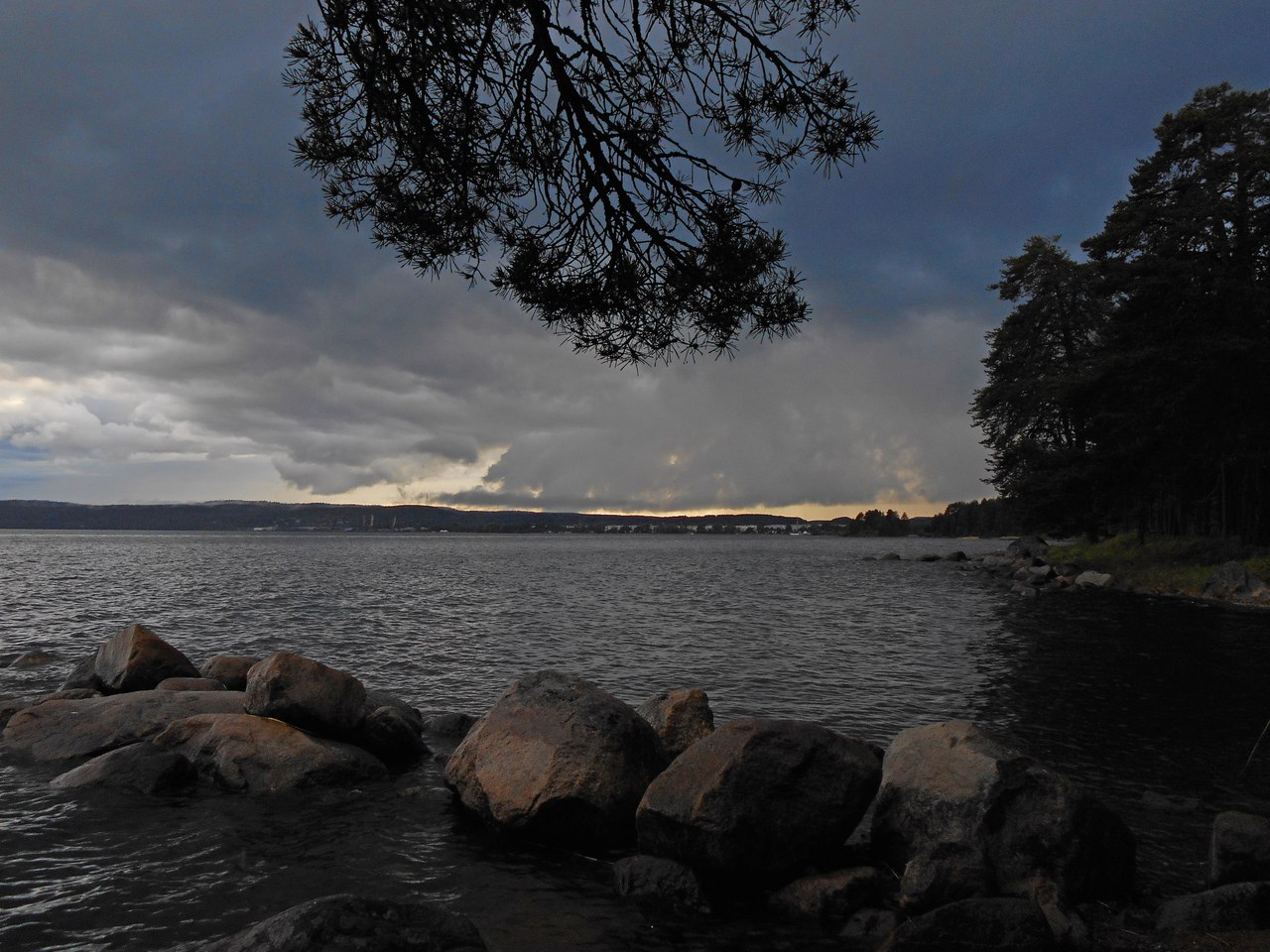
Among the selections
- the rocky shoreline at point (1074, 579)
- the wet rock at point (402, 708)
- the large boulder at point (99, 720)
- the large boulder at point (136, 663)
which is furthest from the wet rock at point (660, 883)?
the rocky shoreline at point (1074, 579)

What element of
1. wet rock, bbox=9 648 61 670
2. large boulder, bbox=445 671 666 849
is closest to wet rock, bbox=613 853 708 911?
large boulder, bbox=445 671 666 849

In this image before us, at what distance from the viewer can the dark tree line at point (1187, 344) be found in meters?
34.8

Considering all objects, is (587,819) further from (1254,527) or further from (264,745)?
(1254,527)

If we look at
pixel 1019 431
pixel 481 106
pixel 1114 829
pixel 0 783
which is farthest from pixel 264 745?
pixel 1019 431

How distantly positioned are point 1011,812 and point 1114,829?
1079 mm

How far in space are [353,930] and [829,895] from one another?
4446 millimetres

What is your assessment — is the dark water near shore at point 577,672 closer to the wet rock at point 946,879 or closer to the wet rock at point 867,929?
the wet rock at point 867,929

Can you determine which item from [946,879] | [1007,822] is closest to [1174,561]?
[1007,822]

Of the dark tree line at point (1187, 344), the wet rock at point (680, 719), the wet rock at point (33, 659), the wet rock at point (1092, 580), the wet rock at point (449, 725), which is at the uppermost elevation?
the dark tree line at point (1187, 344)

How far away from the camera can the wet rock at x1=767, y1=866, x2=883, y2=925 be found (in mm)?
7438

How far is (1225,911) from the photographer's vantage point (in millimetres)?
6734

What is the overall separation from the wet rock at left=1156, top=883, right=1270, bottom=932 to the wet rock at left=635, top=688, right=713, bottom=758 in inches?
226

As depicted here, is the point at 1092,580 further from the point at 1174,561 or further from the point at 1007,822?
the point at 1007,822

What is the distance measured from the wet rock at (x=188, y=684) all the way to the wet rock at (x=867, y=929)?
509 inches
